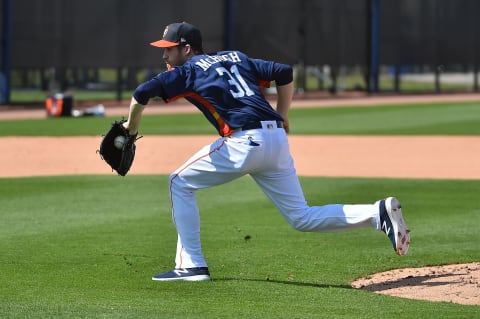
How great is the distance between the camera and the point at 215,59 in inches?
278

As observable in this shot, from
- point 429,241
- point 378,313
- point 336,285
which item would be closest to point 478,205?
point 429,241

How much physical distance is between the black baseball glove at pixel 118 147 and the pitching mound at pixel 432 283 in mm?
1805

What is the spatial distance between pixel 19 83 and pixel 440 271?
22.7 m

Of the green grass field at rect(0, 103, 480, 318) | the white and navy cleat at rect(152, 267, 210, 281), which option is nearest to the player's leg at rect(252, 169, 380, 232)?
the green grass field at rect(0, 103, 480, 318)

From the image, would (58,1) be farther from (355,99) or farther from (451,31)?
(451,31)

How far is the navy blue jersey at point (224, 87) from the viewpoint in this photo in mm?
6906

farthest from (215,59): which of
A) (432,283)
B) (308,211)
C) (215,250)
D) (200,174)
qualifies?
(432,283)

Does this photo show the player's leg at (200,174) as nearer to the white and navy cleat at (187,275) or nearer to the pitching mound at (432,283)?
the white and navy cleat at (187,275)

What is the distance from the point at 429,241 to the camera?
29.7 ft

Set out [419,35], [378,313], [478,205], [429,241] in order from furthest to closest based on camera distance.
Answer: [419,35], [478,205], [429,241], [378,313]

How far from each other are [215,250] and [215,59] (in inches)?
81.4

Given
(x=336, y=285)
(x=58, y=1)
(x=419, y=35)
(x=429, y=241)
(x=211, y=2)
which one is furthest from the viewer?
(x=419, y=35)

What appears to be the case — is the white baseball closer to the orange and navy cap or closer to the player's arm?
the orange and navy cap

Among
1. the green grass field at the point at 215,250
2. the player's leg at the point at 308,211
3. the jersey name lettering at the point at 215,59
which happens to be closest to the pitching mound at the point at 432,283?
the green grass field at the point at 215,250
